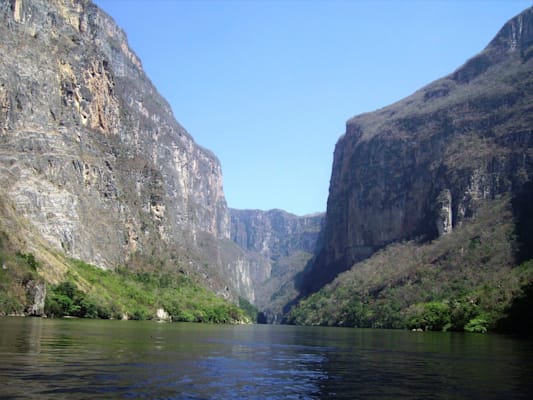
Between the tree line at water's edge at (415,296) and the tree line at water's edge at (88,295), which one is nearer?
the tree line at water's edge at (88,295)

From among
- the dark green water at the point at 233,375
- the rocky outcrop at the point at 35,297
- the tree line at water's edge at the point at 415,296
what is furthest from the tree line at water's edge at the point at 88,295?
the dark green water at the point at 233,375

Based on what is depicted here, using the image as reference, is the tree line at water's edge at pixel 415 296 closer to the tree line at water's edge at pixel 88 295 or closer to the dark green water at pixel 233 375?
the tree line at water's edge at pixel 88 295

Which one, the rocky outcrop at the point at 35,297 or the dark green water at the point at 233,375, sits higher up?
the rocky outcrop at the point at 35,297

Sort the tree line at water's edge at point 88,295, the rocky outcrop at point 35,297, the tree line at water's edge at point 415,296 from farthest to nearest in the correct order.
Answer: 1. the tree line at water's edge at point 415,296
2. the rocky outcrop at point 35,297
3. the tree line at water's edge at point 88,295

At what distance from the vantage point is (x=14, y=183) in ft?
501

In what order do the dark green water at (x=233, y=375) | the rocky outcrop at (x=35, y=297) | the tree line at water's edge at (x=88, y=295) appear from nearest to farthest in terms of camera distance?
the dark green water at (x=233, y=375) → the tree line at water's edge at (x=88, y=295) → the rocky outcrop at (x=35, y=297)

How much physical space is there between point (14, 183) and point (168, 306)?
5847cm

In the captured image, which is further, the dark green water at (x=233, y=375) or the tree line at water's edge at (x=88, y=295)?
the tree line at water's edge at (x=88, y=295)

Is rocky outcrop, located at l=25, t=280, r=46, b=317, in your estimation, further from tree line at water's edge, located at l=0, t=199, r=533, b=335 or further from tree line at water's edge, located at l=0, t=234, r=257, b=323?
tree line at water's edge, located at l=0, t=199, r=533, b=335

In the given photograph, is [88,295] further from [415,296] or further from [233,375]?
[415,296]

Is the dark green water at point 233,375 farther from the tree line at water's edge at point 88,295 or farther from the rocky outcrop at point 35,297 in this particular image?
the rocky outcrop at point 35,297

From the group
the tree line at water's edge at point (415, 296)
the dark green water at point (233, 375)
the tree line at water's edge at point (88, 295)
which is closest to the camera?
the dark green water at point (233, 375)

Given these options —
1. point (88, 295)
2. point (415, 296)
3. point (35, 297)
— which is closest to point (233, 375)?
point (35, 297)

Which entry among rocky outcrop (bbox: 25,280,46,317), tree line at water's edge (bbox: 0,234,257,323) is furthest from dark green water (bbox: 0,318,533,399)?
rocky outcrop (bbox: 25,280,46,317)
